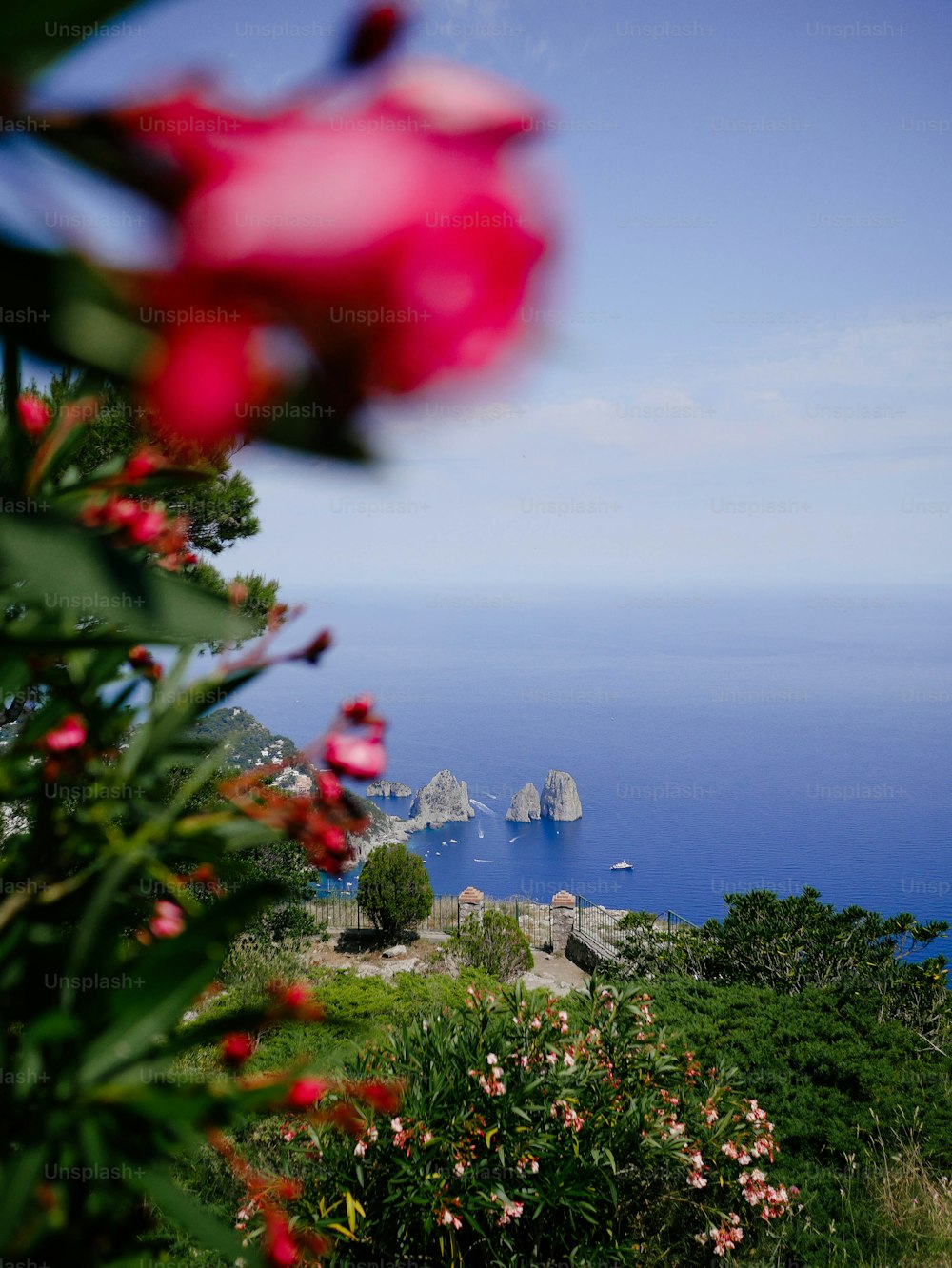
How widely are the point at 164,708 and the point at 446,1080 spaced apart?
2.76 m

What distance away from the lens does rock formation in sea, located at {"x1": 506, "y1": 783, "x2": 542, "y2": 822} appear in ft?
180

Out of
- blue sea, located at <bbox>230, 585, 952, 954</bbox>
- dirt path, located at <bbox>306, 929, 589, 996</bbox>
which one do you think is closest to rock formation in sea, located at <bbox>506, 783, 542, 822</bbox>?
blue sea, located at <bbox>230, 585, 952, 954</bbox>

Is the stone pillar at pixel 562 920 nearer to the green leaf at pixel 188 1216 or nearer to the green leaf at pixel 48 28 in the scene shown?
the green leaf at pixel 188 1216

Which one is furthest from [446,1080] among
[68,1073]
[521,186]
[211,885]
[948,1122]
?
[521,186]

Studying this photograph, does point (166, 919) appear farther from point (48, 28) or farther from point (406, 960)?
point (406, 960)

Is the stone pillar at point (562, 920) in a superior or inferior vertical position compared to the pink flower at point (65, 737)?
superior

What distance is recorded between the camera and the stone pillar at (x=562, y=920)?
12.1 meters

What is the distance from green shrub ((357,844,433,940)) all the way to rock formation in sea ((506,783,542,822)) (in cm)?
4442

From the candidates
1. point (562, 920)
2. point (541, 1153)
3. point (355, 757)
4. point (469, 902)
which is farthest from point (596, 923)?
point (355, 757)

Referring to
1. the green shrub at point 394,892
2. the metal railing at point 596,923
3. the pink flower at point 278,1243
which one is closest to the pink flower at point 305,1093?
the pink flower at point 278,1243

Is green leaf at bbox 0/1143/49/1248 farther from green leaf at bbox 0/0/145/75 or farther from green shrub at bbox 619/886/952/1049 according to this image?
green shrub at bbox 619/886/952/1049

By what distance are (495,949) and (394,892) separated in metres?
2.33

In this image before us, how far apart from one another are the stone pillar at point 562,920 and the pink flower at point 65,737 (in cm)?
1169

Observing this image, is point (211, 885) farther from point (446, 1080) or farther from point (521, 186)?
point (446, 1080)
